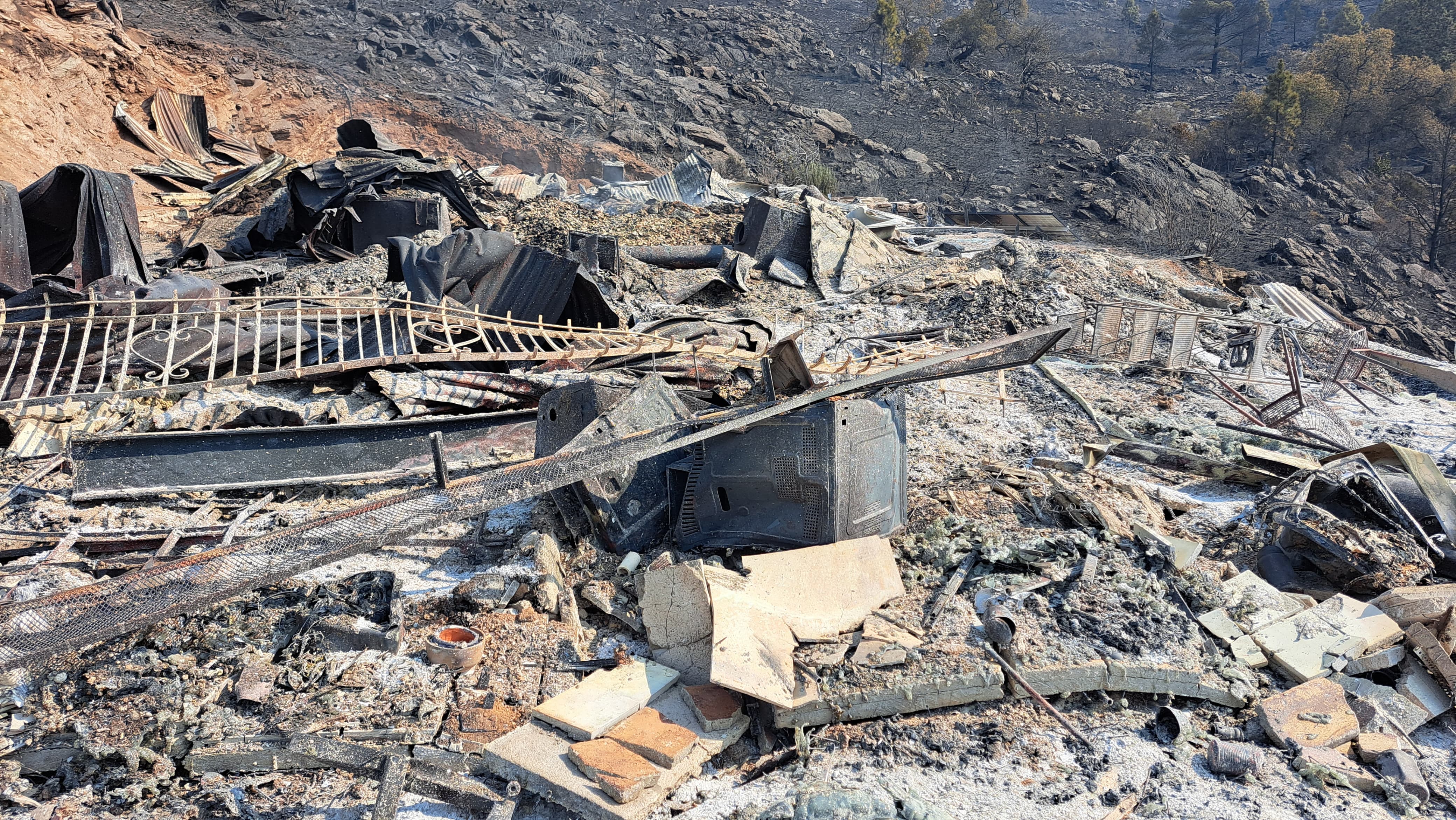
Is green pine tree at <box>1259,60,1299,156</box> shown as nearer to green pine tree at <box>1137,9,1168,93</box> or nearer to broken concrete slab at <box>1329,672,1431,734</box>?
green pine tree at <box>1137,9,1168,93</box>

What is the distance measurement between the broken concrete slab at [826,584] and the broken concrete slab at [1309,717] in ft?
5.33

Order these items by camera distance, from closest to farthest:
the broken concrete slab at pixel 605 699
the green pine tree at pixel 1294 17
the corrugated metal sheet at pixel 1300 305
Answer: the broken concrete slab at pixel 605 699 < the corrugated metal sheet at pixel 1300 305 < the green pine tree at pixel 1294 17

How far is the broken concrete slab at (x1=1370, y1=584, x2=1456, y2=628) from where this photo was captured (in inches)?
157

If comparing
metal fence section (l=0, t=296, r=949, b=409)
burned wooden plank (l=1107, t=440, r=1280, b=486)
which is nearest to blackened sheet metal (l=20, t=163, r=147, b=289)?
metal fence section (l=0, t=296, r=949, b=409)

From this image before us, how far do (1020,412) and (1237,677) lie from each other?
4388 millimetres

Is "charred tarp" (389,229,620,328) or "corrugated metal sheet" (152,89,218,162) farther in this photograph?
"corrugated metal sheet" (152,89,218,162)

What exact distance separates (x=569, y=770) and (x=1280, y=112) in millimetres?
36251

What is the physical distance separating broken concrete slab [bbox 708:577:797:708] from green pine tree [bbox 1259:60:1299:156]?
112 feet

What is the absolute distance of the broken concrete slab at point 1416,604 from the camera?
398 cm

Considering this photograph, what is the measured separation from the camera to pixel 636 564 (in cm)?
438

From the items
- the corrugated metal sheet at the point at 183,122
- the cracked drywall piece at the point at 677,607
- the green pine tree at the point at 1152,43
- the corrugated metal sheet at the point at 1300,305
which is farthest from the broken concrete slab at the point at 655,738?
the green pine tree at the point at 1152,43

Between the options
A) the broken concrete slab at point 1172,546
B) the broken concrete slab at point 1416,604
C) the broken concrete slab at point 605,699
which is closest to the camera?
the broken concrete slab at point 605,699

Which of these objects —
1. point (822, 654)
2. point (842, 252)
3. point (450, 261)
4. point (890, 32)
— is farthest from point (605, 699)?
point (890, 32)

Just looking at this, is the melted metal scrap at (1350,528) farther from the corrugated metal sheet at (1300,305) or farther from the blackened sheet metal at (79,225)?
the blackened sheet metal at (79,225)
